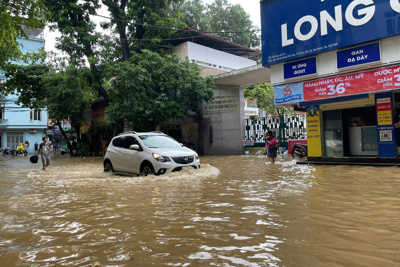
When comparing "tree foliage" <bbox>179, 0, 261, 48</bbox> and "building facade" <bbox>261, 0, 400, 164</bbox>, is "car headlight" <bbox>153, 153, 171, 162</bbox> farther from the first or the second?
"tree foliage" <bbox>179, 0, 261, 48</bbox>

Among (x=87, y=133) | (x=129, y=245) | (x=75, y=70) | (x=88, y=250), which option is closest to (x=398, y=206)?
(x=129, y=245)

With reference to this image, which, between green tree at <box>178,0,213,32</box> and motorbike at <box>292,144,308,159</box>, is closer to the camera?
motorbike at <box>292,144,308,159</box>

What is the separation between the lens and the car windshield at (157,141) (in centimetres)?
982

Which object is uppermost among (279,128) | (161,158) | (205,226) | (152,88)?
(152,88)

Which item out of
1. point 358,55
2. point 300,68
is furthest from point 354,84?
point 300,68

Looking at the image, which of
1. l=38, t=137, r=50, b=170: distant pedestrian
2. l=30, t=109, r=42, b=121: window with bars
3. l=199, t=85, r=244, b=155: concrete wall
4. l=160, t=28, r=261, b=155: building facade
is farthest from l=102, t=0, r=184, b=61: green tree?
l=30, t=109, r=42, b=121: window with bars

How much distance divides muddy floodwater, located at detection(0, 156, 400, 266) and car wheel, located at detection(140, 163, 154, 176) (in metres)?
1.67

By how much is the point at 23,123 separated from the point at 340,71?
1755 inches

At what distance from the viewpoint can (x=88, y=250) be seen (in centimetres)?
327

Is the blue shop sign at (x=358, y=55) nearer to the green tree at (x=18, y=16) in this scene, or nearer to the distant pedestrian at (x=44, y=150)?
the green tree at (x=18, y=16)

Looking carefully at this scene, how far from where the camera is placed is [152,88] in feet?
67.5

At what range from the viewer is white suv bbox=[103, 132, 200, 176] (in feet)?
29.3

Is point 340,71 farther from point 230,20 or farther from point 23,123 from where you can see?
point 23,123

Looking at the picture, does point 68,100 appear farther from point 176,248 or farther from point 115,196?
point 176,248
